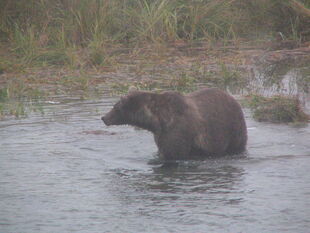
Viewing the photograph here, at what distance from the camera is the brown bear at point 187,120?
30.8 feet

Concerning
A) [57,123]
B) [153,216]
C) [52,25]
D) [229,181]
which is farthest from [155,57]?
[153,216]

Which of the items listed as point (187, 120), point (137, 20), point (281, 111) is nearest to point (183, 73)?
point (281, 111)

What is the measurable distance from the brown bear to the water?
193 mm

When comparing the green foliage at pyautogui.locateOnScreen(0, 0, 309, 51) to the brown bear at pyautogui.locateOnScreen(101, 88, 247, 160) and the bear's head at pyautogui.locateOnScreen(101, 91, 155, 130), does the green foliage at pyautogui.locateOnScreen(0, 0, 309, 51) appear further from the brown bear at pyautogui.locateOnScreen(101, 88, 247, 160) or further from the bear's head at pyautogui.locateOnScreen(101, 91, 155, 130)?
the brown bear at pyautogui.locateOnScreen(101, 88, 247, 160)

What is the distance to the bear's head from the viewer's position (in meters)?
9.59

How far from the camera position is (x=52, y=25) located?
18406 mm

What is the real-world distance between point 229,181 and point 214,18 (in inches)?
419

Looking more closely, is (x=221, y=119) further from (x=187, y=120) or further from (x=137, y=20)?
(x=137, y=20)

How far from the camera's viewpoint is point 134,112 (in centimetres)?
972

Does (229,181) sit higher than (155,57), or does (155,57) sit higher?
(155,57)

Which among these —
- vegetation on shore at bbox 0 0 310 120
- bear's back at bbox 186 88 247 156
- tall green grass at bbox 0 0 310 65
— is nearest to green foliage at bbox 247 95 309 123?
bear's back at bbox 186 88 247 156

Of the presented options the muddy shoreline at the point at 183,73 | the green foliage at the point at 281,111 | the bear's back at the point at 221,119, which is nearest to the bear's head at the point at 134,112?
the bear's back at the point at 221,119

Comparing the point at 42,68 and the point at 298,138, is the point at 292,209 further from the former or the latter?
the point at 42,68

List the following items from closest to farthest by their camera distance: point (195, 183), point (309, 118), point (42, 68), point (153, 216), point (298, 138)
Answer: point (153, 216) < point (195, 183) < point (298, 138) < point (309, 118) < point (42, 68)
